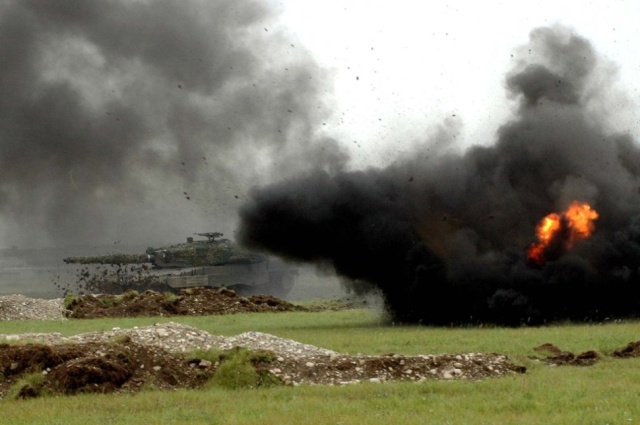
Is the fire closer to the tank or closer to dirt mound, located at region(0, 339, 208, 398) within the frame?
dirt mound, located at region(0, 339, 208, 398)

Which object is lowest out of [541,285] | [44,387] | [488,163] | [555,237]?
[44,387]

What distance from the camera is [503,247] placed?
3672 centimetres

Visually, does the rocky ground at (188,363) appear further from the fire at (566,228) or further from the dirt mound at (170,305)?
the dirt mound at (170,305)

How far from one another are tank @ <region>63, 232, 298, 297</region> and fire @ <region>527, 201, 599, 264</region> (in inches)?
1343

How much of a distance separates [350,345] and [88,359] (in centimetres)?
966

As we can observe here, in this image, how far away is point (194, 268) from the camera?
6931 cm

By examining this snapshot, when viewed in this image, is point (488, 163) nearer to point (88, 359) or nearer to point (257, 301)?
point (257, 301)

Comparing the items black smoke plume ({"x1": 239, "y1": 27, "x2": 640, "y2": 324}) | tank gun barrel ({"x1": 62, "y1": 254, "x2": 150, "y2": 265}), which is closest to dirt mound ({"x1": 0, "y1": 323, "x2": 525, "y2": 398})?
black smoke plume ({"x1": 239, "y1": 27, "x2": 640, "y2": 324})

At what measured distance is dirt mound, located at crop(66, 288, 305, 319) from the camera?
42.8 metres

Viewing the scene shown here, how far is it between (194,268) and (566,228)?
131 feet

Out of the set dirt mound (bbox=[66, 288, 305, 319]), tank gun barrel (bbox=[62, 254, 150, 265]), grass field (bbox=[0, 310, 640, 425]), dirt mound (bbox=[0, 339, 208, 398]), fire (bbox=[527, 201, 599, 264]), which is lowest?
grass field (bbox=[0, 310, 640, 425])

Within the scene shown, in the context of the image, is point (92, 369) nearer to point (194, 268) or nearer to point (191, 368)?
point (191, 368)

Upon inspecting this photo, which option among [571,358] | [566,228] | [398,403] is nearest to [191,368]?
[398,403]

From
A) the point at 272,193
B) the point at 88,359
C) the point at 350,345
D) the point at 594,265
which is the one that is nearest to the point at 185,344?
the point at 88,359
